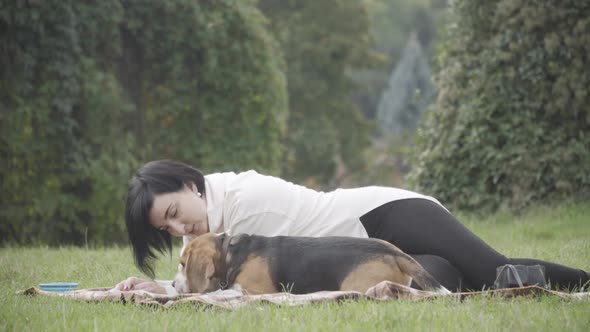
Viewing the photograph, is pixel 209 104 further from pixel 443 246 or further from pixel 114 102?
pixel 443 246

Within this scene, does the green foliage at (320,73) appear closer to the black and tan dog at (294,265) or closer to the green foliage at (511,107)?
the green foliage at (511,107)

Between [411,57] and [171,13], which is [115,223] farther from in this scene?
[411,57]

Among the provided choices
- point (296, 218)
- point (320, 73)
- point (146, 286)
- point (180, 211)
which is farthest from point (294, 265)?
point (320, 73)

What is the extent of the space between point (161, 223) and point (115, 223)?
21.1ft

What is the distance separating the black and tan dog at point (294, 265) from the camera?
454 centimetres

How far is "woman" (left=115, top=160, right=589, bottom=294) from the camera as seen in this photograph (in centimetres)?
489

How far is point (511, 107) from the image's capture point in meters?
9.97

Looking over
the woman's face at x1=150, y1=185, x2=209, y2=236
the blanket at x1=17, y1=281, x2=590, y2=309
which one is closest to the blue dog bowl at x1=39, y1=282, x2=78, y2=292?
the woman's face at x1=150, y1=185, x2=209, y2=236

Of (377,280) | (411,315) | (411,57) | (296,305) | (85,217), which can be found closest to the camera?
(411,315)

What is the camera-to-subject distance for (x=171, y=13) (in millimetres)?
11680

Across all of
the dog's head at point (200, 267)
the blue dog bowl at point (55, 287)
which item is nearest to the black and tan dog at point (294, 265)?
the dog's head at point (200, 267)

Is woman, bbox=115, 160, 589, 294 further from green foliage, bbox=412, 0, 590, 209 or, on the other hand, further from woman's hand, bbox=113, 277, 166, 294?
green foliage, bbox=412, 0, 590, 209

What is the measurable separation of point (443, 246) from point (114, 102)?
7326 mm

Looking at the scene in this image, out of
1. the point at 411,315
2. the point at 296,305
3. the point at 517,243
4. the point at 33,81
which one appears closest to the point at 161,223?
the point at 296,305
